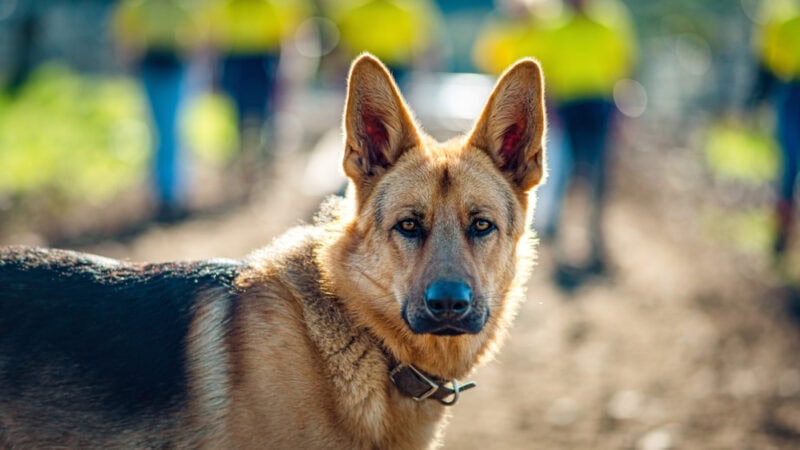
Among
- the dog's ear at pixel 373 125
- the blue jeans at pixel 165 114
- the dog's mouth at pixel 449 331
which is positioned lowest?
the blue jeans at pixel 165 114

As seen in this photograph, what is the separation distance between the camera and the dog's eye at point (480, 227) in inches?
150

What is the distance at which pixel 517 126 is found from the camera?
4.02 metres

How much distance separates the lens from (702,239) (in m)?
11.1

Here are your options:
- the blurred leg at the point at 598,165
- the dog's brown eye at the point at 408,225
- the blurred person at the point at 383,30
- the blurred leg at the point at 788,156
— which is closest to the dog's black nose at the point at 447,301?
the dog's brown eye at the point at 408,225

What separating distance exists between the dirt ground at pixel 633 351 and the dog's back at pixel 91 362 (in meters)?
1.32

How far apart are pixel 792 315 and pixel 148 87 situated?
7.46 meters

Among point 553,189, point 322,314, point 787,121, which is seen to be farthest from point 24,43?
point 322,314

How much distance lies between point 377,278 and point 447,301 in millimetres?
380

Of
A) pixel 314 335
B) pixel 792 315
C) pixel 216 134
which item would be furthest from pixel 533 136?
pixel 216 134

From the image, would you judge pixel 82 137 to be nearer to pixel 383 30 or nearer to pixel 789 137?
pixel 383 30

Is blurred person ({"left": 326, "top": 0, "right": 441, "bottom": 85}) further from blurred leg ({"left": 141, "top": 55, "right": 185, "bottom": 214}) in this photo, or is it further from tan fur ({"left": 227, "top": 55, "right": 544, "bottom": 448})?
tan fur ({"left": 227, "top": 55, "right": 544, "bottom": 448})

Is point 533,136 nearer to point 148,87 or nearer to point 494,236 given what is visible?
point 494,236

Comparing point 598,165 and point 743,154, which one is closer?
point 598,165

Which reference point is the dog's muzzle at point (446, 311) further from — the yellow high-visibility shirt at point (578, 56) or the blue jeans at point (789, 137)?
the blue jeans at point (789, 137)
